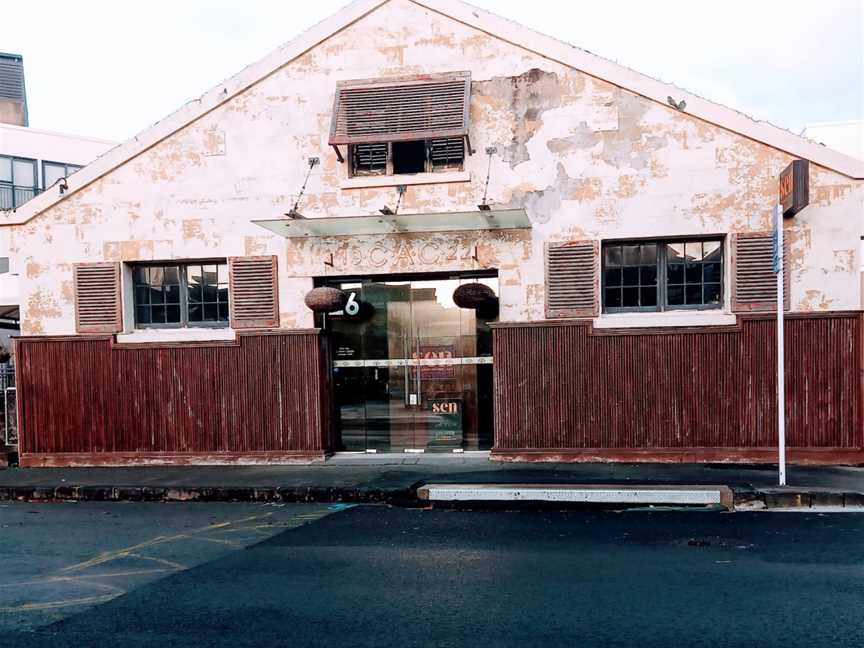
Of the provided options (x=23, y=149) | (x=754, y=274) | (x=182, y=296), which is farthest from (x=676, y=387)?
(x=23, y=149)

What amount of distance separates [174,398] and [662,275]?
7.76m

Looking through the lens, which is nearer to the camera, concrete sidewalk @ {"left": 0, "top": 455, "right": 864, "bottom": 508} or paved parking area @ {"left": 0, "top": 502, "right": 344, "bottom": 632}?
paved parking area @ {"left": 0, "top": 502, "right": 344, "bottom": 632}

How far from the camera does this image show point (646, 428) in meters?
11.2

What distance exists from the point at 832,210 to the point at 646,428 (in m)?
3.96

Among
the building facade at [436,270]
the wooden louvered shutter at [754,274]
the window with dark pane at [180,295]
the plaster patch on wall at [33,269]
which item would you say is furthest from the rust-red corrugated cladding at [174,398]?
the wooden louvered shutter at [754,274]

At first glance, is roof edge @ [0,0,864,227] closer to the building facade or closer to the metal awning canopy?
the building facade

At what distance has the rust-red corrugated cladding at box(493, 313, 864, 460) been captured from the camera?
→ 35.5ft

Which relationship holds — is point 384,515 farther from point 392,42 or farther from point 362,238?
point 392,42

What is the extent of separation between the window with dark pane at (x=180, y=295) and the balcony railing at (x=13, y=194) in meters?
22.2

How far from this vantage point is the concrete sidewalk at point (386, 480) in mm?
9258

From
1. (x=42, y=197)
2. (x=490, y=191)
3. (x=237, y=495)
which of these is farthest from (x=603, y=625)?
(x=42, y=197)

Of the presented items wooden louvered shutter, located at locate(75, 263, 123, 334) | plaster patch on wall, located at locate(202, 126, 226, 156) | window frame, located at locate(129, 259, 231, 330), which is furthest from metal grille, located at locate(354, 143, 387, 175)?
wooden louvered shutter, located at locate(75, 263, 123, 334)

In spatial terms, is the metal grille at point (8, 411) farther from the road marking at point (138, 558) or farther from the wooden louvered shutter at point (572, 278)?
the wooden louvered shutter at point (572, 278)

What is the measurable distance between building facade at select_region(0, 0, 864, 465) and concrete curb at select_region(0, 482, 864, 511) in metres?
1.69
